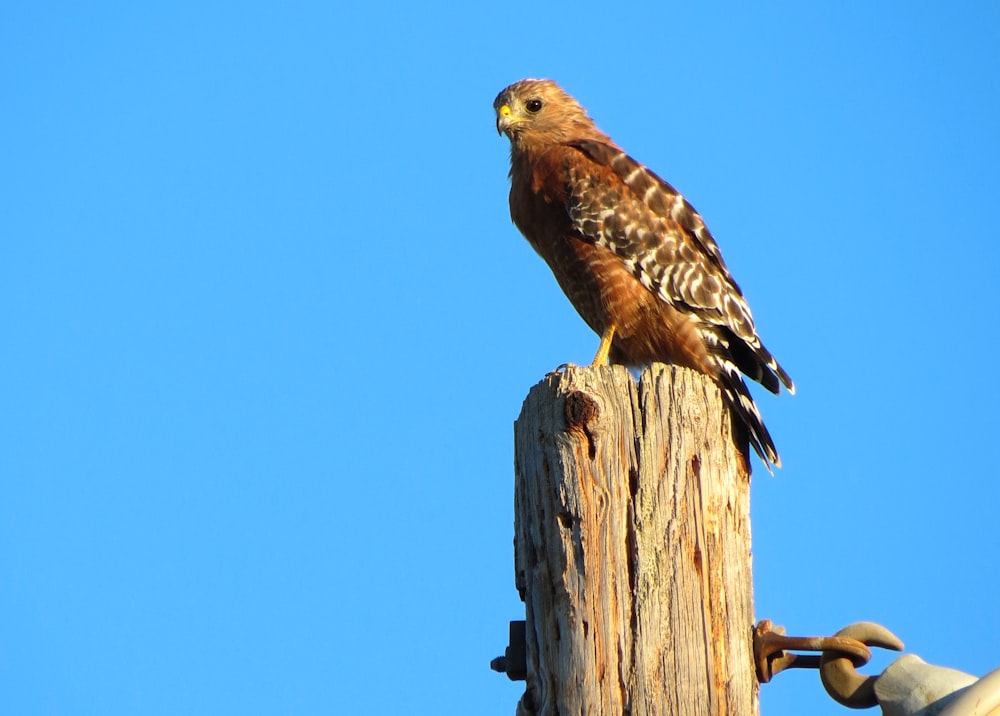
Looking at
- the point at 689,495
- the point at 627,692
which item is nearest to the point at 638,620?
the point at 627,692

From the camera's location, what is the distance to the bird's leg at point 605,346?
5.94 metres

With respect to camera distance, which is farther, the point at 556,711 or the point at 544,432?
the point at 544,432

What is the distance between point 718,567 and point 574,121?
4653 millimetres

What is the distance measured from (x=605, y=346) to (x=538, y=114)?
201 cm

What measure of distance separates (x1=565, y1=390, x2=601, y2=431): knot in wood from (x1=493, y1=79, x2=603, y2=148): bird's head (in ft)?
12.9

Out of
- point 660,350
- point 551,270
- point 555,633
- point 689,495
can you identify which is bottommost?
point 555,633

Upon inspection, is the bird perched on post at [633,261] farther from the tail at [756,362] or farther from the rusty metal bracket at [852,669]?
the rusty metal bracket at [852,669]

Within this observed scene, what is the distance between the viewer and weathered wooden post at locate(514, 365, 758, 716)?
3.08 meters

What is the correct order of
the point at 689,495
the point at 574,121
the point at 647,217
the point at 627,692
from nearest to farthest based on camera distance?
the point at 627,692 → the point at 689,495 → the point at 647,217 → the point at 574,121

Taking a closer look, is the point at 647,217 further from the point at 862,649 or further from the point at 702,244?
the point at 862,649

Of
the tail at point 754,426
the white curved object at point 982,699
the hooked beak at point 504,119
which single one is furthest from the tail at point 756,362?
the white curved object at point 982,699

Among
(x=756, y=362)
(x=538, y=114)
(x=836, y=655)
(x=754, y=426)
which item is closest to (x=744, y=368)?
(x=756, y=362)

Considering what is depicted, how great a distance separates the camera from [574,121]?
7410 mm

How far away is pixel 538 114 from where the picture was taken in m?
7.34
